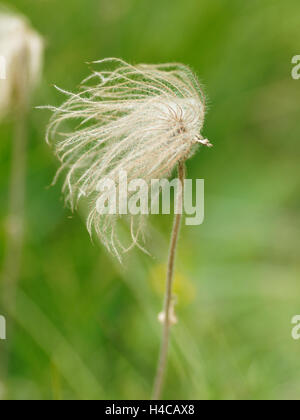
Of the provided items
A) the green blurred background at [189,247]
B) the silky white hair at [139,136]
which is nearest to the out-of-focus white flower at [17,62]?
the green blurred background at [189,247]

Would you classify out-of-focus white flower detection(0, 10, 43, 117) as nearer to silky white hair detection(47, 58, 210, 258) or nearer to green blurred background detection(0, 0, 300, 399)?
green blurred background detection(0, 0, 300, 399)

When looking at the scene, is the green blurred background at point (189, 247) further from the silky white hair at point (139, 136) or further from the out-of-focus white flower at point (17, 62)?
Answer: the silky white hair at point (139, 136)

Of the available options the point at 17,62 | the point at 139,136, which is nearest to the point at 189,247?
the point at 17,62

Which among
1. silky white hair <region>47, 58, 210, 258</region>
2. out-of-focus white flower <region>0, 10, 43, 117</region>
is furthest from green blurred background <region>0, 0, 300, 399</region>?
silky white hair <region>47, 58, 210, 258</region>

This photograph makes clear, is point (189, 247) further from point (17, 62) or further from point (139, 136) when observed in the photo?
point (139, 136)
